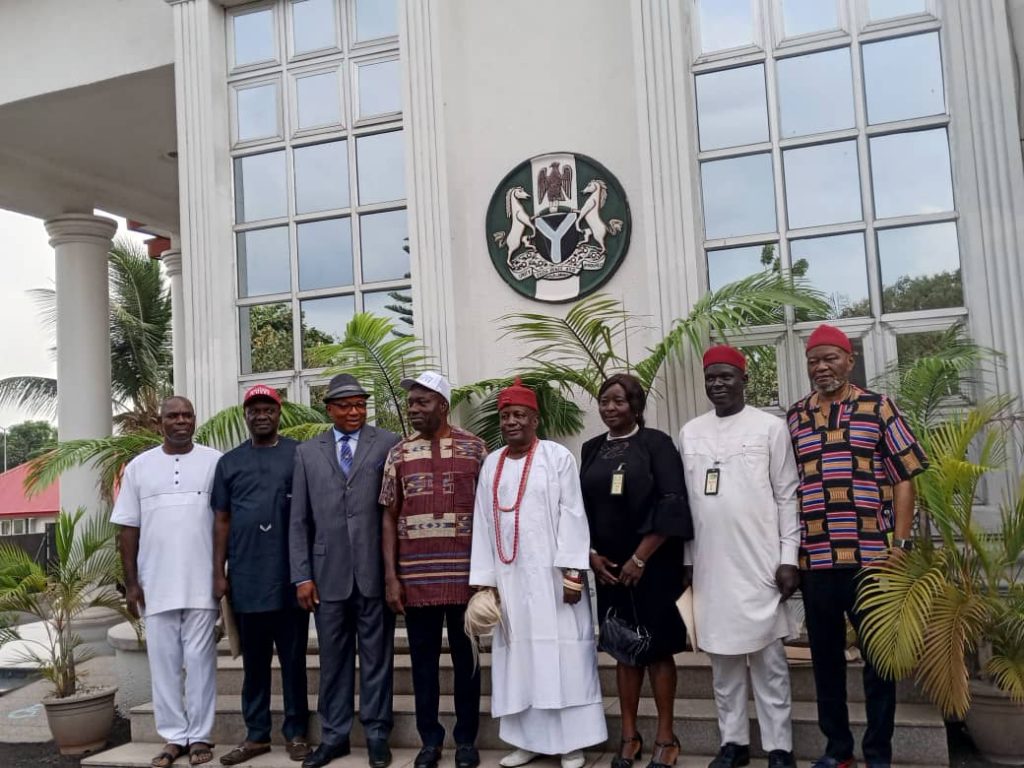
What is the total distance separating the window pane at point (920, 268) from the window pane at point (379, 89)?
3488mm

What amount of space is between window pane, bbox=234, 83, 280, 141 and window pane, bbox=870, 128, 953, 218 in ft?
14.0

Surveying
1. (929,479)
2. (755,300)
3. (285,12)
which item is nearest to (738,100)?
(755,300)

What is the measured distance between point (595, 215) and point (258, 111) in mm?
2853

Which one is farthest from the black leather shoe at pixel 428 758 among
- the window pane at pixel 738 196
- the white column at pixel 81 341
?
the white column at pixel 81 341

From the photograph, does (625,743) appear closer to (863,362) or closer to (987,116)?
(863,362)

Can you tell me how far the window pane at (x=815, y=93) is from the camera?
6.17m

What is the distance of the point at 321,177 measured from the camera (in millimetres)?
7484

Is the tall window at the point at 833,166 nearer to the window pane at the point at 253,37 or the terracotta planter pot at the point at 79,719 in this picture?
the window pane at the point at 253,37

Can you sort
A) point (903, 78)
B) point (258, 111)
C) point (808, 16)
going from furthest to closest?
point (258, 111) < point (808, 16) < point (903, 78)

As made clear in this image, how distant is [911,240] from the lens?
598cm

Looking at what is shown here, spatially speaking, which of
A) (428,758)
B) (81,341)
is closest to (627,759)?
(428,758)

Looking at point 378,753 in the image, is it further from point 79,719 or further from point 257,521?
point 79,719

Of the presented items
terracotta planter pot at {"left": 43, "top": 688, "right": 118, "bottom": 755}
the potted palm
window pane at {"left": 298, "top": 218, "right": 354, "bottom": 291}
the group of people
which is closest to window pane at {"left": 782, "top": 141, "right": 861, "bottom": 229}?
the group of people

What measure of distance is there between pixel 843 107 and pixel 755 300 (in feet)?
4.74
